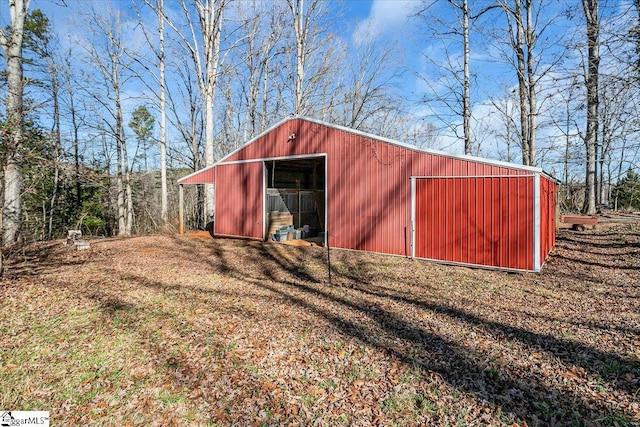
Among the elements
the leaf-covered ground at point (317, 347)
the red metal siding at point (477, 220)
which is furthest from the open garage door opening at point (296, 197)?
the leaf-covered ground at point (317, 347)

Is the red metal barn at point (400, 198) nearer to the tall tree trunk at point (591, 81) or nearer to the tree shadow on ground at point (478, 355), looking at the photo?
the tall tree trunk at point (591, 81)

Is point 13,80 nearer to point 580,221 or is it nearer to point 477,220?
point 477,220

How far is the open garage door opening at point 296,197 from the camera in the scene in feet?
42.4

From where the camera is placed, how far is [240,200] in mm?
13008

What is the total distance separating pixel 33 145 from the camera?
648cm

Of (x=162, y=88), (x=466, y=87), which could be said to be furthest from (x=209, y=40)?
(x=466, y=87)

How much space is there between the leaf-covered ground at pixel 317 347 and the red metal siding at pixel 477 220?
0.71 meters

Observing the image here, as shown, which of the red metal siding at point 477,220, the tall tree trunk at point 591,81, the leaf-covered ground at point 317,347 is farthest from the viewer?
the tall tree trunk at point 591,81

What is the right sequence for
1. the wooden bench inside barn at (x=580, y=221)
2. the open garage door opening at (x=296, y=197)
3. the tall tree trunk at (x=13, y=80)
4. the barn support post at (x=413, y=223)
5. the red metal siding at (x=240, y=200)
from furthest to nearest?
the open garage door opening at (x=296, y=197), the wooden bench inside barn at (x=580, y=221), the red metal siding at (x=240, y=200), the barn support post at (x=413, y=223), the tall tree trunk at (x=13, y=80)

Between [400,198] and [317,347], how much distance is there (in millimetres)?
6080

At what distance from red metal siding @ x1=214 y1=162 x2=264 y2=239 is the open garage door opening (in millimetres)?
348

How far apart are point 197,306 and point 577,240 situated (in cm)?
1300

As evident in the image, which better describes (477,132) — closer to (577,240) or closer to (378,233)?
(577,240)

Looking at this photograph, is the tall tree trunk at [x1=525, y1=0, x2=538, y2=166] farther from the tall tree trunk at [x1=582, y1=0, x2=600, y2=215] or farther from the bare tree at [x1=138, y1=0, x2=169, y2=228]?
the bare tree at [x1=138, y1=0, x2=169, y2=228]
